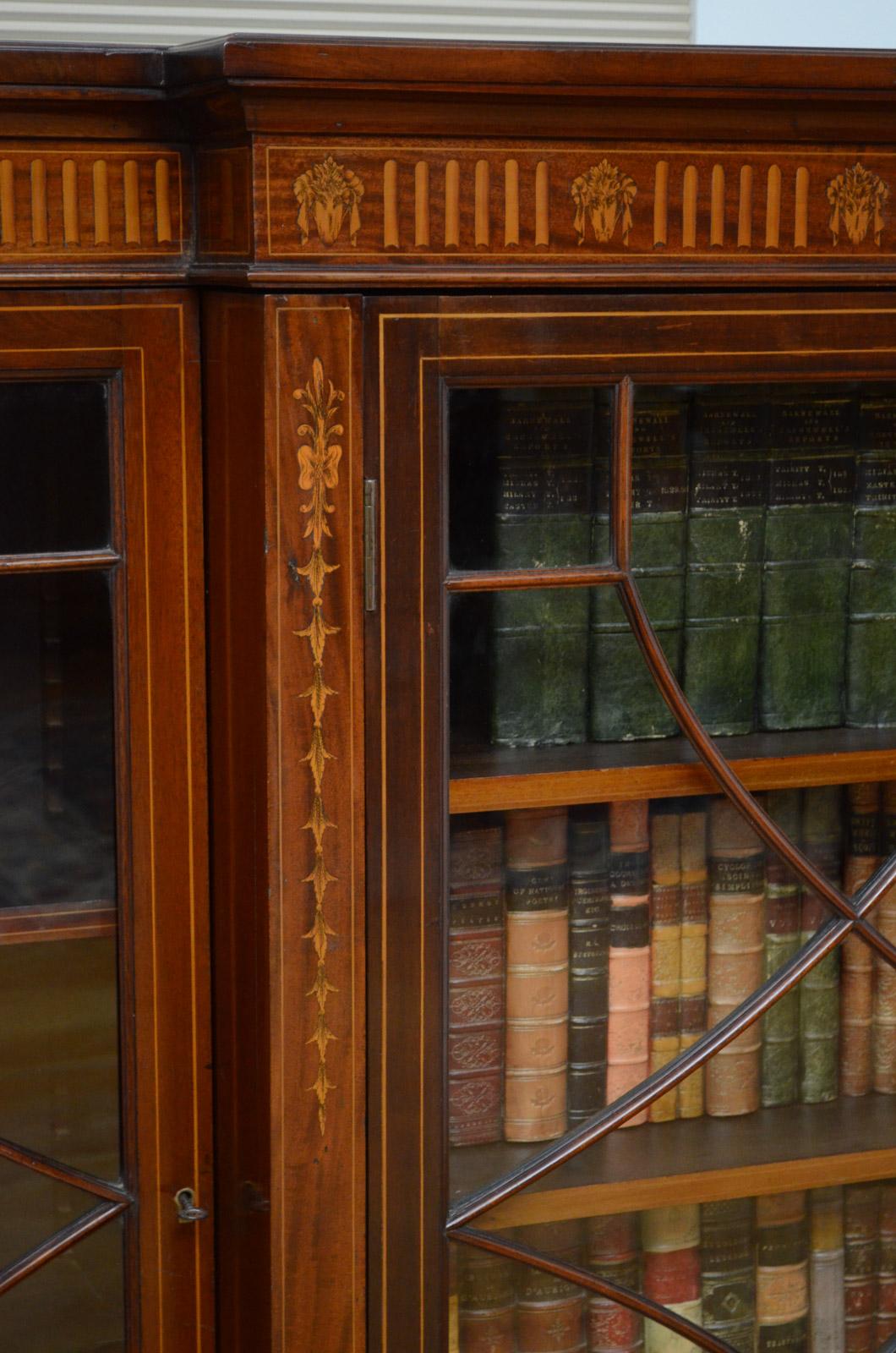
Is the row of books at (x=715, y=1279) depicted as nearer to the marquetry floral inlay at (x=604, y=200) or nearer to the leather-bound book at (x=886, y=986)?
the leather-bound book at (x=886, y=986)

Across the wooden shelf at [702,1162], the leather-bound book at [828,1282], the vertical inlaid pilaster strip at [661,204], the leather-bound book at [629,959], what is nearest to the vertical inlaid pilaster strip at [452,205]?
the vertical inlaid pilaster strip at [661,204]

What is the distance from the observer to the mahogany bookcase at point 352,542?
2.50 feet

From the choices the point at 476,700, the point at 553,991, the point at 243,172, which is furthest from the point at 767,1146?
the point at 243,172

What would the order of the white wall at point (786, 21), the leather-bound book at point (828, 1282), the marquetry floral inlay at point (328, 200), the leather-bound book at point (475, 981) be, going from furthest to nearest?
the white wall at point (786, 21) < the leather-bound book at point (828, 1282) < the leather-bound book at point (475, 981) < the marquetry floral inlay at point (328, 200)

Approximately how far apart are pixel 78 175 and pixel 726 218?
0.32 metres

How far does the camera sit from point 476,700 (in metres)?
0.83

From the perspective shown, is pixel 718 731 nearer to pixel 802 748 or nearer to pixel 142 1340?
pixel 802 748

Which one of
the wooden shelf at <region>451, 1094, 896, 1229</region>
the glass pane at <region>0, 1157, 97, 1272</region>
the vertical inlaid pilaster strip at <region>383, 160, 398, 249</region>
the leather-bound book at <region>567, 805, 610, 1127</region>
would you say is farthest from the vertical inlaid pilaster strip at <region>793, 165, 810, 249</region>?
the glass pane at <region>0, 1157, 97, 1272</region>

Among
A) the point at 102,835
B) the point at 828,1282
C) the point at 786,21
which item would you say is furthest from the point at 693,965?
the point at 786,21

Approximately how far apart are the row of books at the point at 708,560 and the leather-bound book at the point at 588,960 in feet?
0.20

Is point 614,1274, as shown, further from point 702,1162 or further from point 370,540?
point 370,540

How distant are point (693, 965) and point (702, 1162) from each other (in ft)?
0.38

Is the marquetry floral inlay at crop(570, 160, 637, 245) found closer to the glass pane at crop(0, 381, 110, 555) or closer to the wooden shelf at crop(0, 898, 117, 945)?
the glass pane at crop(0, 381, 110, 555)

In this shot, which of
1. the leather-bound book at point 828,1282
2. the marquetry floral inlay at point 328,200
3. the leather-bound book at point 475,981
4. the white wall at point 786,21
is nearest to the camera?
the marquetry floral inlay at point 328,200
